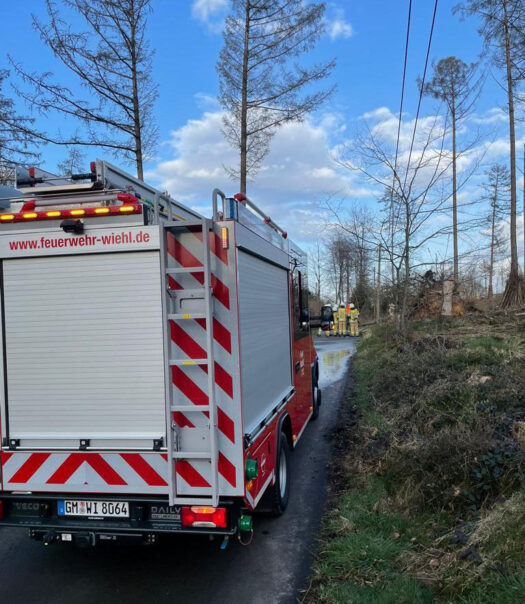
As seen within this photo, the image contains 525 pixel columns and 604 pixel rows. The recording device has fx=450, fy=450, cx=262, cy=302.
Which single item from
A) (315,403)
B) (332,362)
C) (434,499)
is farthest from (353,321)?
(434,499)

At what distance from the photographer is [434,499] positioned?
404 centimetres

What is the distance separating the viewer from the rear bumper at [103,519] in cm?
322

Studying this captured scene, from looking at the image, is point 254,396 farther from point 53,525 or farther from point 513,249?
point 513,249

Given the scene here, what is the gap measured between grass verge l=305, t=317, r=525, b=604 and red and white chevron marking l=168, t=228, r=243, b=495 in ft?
4.01

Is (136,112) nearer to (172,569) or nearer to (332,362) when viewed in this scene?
(172,569)

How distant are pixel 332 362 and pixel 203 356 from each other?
44.5 feet

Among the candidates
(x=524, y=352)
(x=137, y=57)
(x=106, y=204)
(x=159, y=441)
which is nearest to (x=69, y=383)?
(x=159, y=441)

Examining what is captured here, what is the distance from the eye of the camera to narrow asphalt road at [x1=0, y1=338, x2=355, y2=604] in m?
3.37

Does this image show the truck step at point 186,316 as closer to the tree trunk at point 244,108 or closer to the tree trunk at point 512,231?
the tree trunk at point 244,108

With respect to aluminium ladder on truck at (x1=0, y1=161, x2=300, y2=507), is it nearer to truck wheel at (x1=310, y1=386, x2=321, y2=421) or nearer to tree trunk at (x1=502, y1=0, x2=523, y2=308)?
truck wheel at (x1=310, y1=386, x2=321, y2=421)

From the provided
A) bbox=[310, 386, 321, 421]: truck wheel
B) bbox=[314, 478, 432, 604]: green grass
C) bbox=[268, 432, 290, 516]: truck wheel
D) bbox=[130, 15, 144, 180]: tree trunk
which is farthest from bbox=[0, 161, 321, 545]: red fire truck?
bbox=[130, 15, 144, 180]: tree trunk

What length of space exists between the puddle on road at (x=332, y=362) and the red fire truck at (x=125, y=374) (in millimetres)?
8888

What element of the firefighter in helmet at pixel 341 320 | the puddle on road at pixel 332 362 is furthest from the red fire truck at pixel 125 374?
the firefighter in helmet at pixel 341 320

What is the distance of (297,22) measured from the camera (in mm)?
10680
